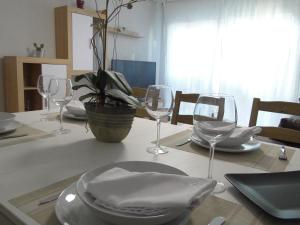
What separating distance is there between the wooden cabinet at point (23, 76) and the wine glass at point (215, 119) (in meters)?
2.39

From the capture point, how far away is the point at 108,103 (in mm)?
914

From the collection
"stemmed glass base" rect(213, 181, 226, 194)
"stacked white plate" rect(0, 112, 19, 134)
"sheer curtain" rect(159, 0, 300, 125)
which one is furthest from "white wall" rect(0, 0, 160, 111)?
"stemmed glass base" rect(213, 181, 226, 194)

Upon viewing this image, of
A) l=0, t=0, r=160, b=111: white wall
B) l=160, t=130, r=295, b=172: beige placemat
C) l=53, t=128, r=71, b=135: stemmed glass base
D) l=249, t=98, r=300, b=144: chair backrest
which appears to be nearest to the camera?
l=160, t=130, r=295, b=172: beige placemat

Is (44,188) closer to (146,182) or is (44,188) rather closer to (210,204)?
(146,182)

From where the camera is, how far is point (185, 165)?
0.74 meters

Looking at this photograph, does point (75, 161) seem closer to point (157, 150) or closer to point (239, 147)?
point (157, 150)

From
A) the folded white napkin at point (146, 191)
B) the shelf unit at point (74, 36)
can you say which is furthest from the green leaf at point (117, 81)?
the shelf unit at point (74, 36)

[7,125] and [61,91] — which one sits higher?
[61,91]

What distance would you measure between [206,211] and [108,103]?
0.54 meters

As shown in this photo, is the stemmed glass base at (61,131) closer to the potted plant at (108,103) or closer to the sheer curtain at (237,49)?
the potted plant at (108,103)

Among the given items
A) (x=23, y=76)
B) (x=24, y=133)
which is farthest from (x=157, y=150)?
(x=23, y=76)

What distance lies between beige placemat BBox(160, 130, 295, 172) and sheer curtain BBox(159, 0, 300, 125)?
322 centimetres

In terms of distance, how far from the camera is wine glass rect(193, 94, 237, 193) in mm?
619

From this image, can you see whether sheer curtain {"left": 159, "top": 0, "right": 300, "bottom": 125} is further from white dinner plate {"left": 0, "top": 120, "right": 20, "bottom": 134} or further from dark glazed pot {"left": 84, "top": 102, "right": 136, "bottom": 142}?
white dinner plate {"left": 0, "top": 120, "right": 20, "bottom": 134}
